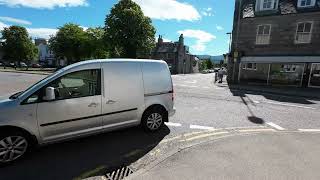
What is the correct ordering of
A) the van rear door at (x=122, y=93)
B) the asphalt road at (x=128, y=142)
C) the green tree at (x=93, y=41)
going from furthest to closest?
the green tree at (x=93, y=41) < the van rear door at (x=122, y=93) < the asphalt road at (x=128, y=142)

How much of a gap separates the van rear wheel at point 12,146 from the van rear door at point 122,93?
5.44 ft

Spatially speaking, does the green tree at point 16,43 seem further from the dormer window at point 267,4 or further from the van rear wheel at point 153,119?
the van rear wheel at point 153,119

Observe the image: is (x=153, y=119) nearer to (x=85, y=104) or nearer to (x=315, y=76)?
(x=85, y=104)

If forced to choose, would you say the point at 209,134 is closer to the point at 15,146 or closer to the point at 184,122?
the point at 184,122

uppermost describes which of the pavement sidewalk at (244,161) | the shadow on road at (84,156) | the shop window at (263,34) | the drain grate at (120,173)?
the shop window at (263,34)

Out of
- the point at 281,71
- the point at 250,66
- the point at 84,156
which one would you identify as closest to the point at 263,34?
the point at 250,66

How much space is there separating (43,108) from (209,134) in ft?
13.4

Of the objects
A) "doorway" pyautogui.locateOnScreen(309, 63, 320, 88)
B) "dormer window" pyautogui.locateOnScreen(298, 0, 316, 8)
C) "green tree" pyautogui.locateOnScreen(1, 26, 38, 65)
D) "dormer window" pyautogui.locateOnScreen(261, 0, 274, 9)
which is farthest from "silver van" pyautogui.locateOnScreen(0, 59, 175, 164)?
"green tree" pyautogui.locateOnScreen(1, 26, 38, 65)

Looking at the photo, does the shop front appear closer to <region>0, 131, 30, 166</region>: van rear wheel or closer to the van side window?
the van side window

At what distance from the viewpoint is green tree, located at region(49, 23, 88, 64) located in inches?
1972

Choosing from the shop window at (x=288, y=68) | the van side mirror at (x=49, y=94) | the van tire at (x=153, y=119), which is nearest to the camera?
the van side mirror at (x=49, y=94)

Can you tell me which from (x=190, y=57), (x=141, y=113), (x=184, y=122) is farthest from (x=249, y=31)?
(x=190, y=57)

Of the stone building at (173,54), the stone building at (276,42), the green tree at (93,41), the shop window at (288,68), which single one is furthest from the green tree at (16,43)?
the shop window at (288,68)

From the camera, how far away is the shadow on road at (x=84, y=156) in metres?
4.10
